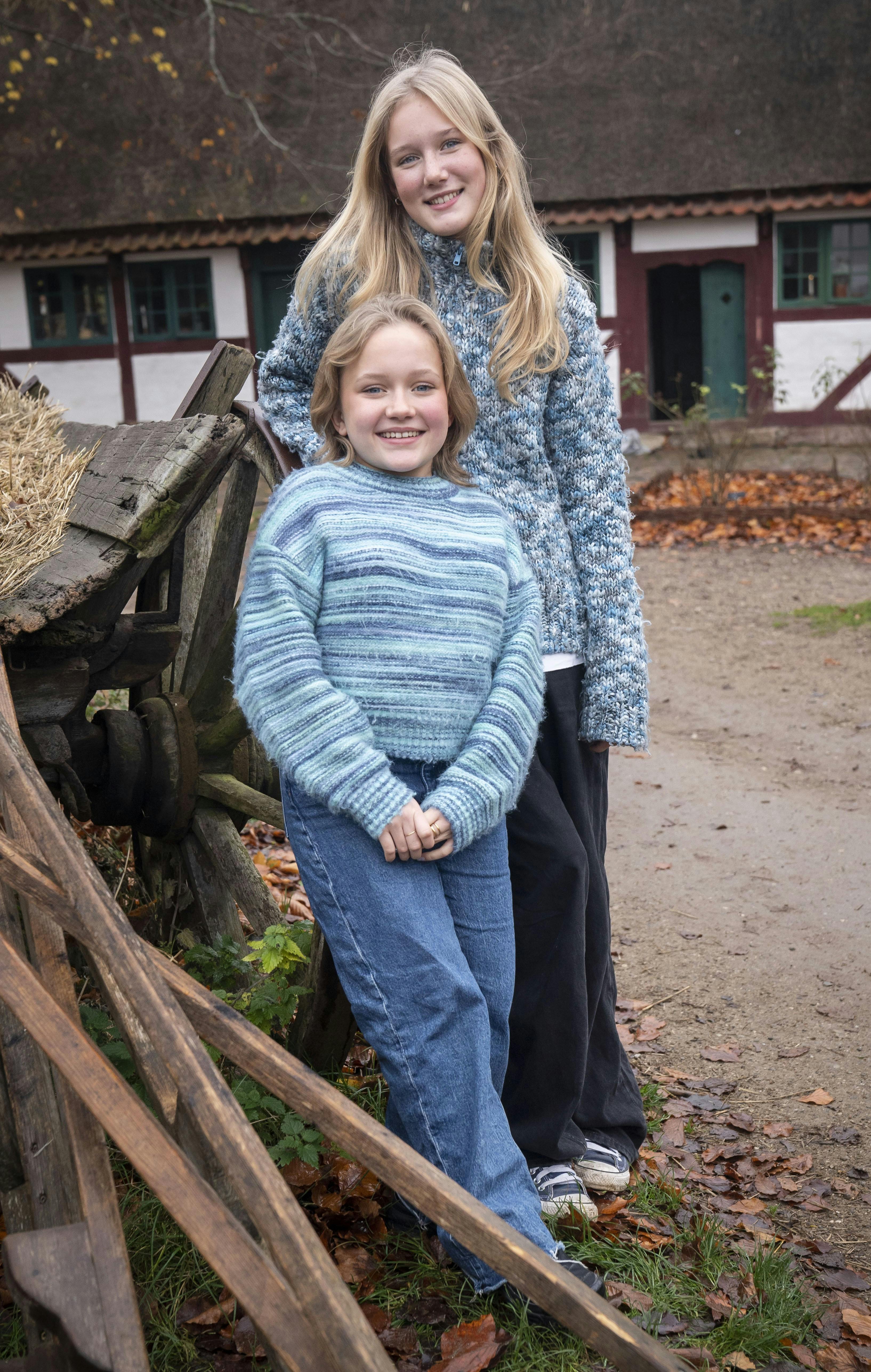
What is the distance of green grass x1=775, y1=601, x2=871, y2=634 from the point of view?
726 centimetres

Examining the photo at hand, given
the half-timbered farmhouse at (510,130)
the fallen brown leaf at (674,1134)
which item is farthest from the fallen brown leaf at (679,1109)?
the half-timbered farmhouse at (510,130)

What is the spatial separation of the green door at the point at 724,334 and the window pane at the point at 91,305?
7.73 meters

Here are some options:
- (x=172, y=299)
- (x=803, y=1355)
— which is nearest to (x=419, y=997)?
(x=803, y=1355)

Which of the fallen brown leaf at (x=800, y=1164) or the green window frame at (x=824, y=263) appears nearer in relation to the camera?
the fallen brown leaf at (x=800, y=1164)

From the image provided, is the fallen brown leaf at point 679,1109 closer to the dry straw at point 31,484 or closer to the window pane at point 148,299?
the dry straw at point 31,484

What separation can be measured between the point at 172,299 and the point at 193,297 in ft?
0.89

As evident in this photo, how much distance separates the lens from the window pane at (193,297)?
1573 centimetres

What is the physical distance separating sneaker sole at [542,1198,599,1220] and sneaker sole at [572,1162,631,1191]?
112 millimetres

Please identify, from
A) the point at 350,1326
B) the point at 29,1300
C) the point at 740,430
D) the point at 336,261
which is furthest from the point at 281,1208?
the point at 740,430

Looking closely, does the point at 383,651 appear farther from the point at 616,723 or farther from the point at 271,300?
the point at 271,300

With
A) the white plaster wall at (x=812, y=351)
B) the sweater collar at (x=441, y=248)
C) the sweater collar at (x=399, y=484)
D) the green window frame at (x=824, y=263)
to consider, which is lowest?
the sweater collar at (x=399, y=484)

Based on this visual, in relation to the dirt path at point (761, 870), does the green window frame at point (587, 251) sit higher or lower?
higher

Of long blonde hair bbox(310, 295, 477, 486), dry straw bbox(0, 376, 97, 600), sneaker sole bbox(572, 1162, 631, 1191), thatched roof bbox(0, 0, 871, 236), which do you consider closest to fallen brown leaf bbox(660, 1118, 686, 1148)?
sneaker sole bbox(572, 1162, 631, 1191)

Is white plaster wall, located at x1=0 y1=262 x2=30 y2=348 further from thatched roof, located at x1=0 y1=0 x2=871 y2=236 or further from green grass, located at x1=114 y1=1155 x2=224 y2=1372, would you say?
green grass, located at x1=114 y1=1155 x2=224 y2=1372
